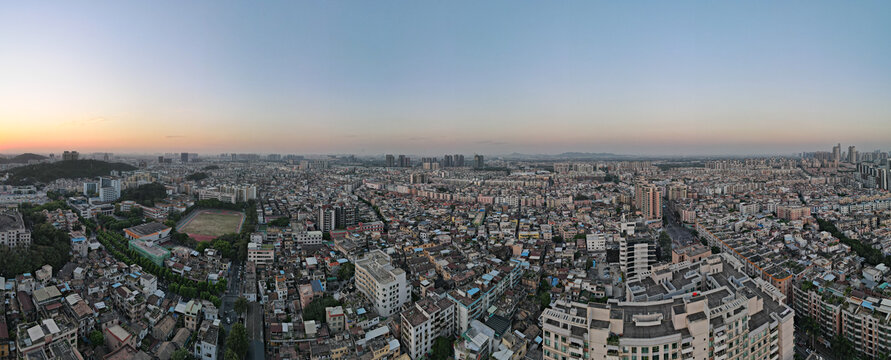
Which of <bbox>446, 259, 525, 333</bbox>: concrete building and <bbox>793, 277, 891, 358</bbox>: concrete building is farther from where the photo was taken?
<bbox>446, 259, 525, 333</bbox>: concrete building

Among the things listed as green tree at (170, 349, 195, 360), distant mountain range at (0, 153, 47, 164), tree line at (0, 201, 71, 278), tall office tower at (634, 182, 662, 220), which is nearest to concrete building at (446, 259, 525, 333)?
green tree at (170, 349, 195, 360)

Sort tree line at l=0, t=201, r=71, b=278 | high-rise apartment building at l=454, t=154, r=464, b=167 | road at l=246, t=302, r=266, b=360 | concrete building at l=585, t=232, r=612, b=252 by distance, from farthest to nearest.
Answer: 1. high-rise apartment building at l=454, t=154, r=464, b=167
2. concrete building at l=585, t=232, r=612, b=252
3. tree line at l=0, t=201, r=71, b=278
4. road at l=246, t=302, r=266, b=360

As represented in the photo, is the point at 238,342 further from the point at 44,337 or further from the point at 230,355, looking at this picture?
the point at 44,337

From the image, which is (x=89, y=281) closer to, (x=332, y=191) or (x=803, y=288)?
(x=803, y=288)

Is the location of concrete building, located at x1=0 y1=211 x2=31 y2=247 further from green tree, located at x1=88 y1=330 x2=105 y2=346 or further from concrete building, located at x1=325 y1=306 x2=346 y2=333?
concrete building, located at x1=325 y1=306 x2=346 y2=333

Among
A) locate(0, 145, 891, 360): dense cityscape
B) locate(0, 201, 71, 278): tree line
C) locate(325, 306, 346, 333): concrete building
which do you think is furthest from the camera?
locate(0, 201, 71, 278): tree line

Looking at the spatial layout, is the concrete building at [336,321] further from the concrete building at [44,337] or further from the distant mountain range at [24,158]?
the distant mountain range at [24,158]

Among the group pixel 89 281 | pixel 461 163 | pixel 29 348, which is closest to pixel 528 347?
pixel 29 348

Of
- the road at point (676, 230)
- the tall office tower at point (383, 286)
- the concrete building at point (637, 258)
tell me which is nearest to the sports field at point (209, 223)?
the tall office tower at point (383, 286)
